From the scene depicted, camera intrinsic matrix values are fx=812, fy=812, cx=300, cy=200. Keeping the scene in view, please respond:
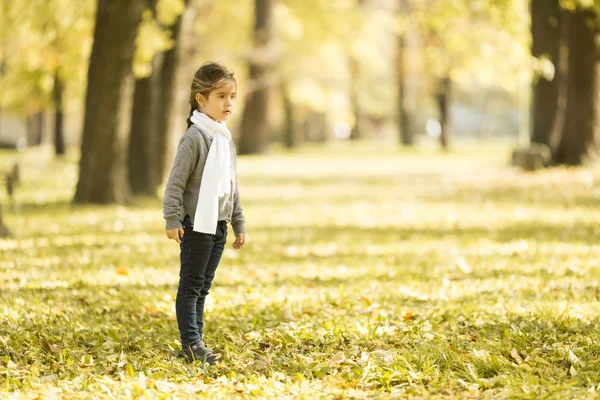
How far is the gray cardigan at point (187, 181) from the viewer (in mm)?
4938

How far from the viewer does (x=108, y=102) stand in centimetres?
1434

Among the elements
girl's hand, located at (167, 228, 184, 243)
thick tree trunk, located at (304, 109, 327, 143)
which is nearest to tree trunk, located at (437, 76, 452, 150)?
thick tree trunk, located at (304, 109, 327, 143)

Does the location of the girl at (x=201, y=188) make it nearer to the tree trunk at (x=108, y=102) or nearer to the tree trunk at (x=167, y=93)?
the tree trunk at (x=108, y=102)

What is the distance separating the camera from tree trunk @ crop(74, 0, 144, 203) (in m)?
14.0

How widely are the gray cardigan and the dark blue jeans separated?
0.34 ft

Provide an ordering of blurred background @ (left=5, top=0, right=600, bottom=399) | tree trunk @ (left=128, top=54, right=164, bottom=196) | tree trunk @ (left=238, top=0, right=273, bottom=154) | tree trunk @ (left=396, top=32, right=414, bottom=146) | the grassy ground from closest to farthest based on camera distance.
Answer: the grassy ground → blurred background @ (left=5, top=0, right=600, bottom=399) → tree trunk @ (left=128, top=54, right=164, bottom=196) → tree trunk @ (left=238, top=0, right=273, bottom=154) → tree trunk @ (left=396, top=32, right=414, bottom=146)

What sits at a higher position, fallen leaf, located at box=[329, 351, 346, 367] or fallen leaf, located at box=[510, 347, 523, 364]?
fallen leaf, located at box=[510, 347, 523, 364]

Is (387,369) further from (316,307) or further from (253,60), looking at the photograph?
(253,60)

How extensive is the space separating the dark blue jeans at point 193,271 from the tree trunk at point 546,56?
52.0ft

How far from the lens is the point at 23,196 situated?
690 inches

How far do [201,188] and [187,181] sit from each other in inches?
5.0

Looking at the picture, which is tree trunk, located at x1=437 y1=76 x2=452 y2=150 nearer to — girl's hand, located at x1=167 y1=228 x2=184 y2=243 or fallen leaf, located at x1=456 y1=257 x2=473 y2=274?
fallen leaf, located at x1=456 y1=257 x2=473 y2=274

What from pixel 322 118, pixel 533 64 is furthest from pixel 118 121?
pixel 322 118

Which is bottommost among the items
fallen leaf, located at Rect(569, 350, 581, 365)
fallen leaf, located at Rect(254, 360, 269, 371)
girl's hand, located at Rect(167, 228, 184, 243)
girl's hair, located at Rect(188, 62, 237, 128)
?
fallen leaf, located at Rect(254, 360, 269, 371)
